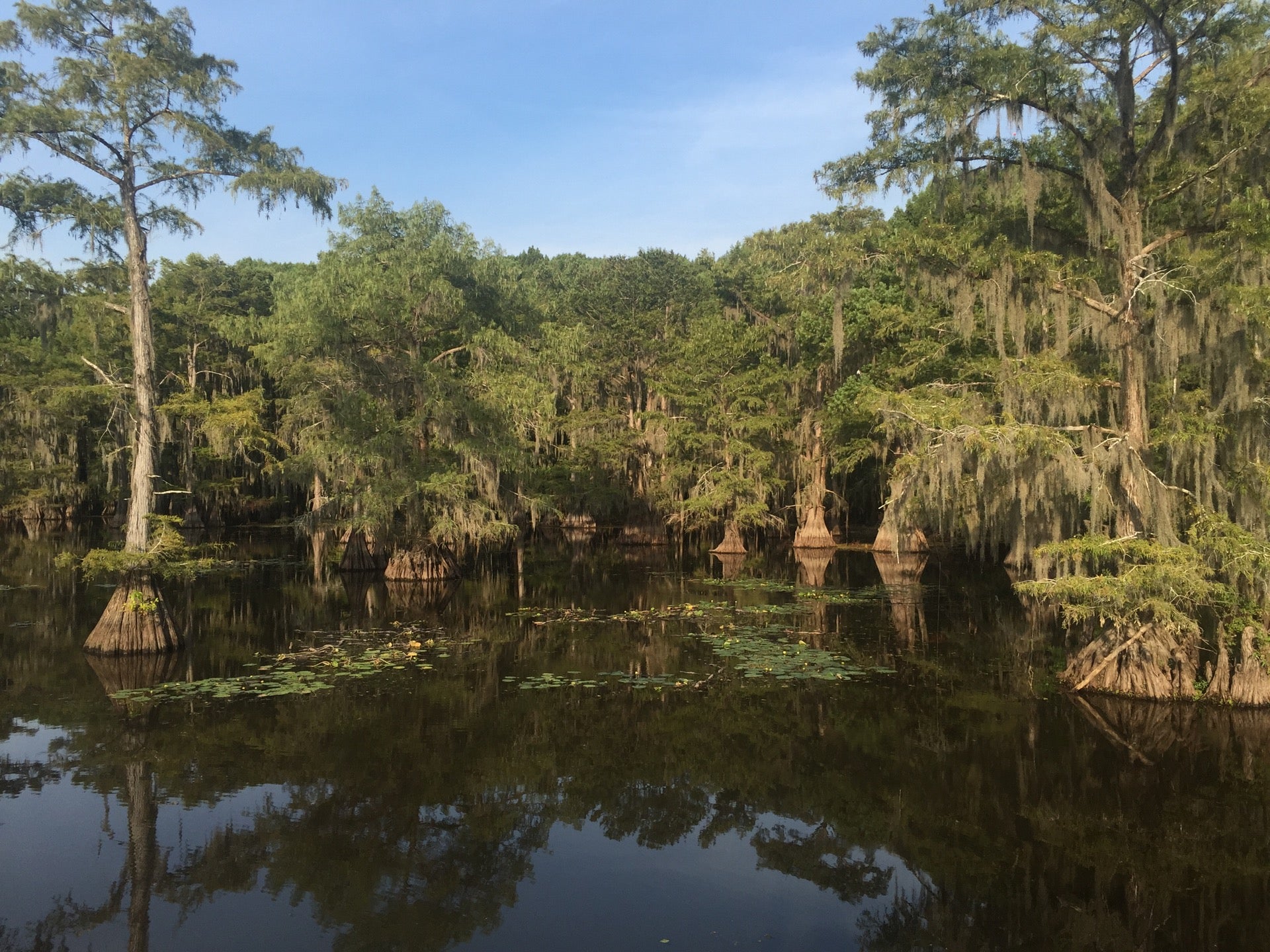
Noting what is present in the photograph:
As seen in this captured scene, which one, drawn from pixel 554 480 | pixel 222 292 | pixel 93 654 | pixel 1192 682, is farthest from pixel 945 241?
pixel 222 292

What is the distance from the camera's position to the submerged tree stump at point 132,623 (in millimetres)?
12039

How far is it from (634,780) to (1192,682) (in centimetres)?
668

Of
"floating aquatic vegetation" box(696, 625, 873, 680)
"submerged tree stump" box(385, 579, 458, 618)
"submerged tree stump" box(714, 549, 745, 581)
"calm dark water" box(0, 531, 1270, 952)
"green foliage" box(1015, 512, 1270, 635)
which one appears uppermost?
"green foliage" box(1015, 512, 1270, 635)

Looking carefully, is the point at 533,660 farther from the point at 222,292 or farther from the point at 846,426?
the point at 222,292

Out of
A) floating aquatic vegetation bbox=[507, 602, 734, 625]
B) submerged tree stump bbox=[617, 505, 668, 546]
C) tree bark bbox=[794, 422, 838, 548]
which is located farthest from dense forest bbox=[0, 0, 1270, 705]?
submerged tree stump bbox=[617, 505, 668, 546]

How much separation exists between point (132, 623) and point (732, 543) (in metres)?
18.6

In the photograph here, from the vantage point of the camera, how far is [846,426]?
25141 mm

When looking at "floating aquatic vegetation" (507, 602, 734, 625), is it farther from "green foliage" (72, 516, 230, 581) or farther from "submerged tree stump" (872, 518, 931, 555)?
"submerged tree stump" (872, 518, 931, 555)

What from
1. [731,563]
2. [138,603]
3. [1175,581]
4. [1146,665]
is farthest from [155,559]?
[731,563]

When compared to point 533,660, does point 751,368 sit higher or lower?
higher

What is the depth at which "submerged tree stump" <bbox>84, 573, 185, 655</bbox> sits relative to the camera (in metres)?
12.0

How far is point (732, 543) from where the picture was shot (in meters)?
27.6

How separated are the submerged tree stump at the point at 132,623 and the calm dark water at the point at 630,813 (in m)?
0.55

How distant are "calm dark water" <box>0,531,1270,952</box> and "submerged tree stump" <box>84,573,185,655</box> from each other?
1.80 feet
